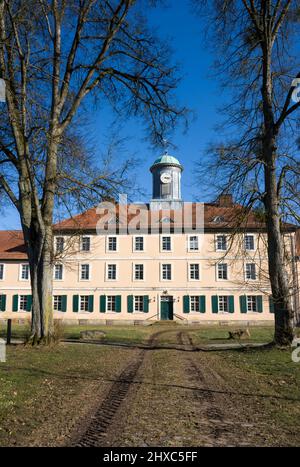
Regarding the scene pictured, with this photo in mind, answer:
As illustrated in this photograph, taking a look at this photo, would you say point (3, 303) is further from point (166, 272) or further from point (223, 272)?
point (223, 272)

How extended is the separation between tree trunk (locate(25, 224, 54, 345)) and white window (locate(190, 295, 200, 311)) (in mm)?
21242

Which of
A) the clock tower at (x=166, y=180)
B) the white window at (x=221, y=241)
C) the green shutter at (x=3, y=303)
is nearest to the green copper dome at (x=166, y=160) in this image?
the clock tower at (x=166, y=180)

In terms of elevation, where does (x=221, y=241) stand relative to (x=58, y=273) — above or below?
above

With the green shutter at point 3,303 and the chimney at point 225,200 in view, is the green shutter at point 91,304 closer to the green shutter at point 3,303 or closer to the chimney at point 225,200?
the green shutter at point 3,303

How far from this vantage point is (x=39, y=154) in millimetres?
12281

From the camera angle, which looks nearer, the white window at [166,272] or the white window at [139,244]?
the white window at [166,272]

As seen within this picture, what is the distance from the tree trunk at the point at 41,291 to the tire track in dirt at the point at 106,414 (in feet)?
15.6

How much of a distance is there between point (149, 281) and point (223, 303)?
634cm

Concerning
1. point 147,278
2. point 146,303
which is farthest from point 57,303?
point 147,278

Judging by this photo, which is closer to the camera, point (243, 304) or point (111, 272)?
point (243, 304)

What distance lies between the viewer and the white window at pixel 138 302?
108 feet

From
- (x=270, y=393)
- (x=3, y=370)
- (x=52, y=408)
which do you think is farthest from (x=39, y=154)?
(x=270, y=393)

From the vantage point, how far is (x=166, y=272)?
1313 inches
